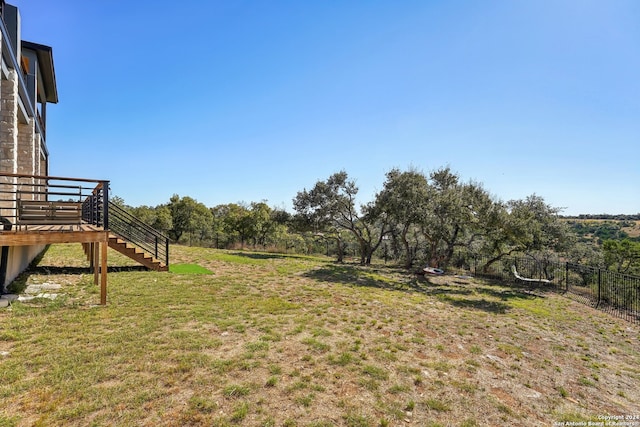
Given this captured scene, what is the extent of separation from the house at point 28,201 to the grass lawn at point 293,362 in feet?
4.15

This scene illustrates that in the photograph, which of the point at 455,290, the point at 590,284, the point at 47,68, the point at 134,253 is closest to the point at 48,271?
the point at 134,253

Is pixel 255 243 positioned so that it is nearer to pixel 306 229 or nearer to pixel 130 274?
pixel 306 229

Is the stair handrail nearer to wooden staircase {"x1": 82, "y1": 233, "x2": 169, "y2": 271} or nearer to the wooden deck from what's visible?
wooden staircase {"x1": 82, "y1": 233, "x2": 169, "y2": 271}

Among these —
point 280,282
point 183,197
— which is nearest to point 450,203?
point 280,282

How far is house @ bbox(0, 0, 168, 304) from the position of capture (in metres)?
5.43

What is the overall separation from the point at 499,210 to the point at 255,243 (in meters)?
22.2

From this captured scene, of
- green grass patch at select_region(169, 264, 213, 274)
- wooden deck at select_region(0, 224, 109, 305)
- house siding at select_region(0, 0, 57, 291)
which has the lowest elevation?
green grass patch at select_region(169, 264, 213, 274)

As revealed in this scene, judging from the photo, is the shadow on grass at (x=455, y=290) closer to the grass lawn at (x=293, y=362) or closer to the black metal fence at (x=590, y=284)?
the grass lawn at (x=293, y=362)

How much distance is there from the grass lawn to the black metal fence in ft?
7.39

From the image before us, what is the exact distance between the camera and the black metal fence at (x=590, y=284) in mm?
9242

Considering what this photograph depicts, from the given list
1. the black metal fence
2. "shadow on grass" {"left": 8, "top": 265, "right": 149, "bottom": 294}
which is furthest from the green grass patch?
the black metal fence

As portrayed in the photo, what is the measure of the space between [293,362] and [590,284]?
49.6 feet

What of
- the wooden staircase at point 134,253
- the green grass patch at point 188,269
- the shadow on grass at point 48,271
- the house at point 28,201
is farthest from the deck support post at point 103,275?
the green grass patch at point 188,269

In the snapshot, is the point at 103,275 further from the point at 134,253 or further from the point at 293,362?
the point at 293,362
